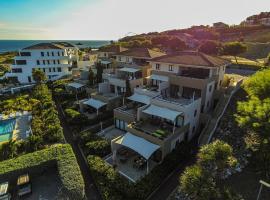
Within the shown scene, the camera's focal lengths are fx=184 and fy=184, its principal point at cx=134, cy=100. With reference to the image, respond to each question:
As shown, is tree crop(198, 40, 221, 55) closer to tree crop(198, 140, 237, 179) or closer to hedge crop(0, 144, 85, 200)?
tree crop(198, 140, 237, 179)

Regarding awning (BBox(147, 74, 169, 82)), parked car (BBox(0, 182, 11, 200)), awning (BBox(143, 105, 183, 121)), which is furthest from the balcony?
parked car (BBox(0, 182, 11, 200))

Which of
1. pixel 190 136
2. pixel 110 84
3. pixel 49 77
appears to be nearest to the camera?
pixel 190 136

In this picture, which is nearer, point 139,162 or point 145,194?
point 145,194

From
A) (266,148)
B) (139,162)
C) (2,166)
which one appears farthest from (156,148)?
(2,166)

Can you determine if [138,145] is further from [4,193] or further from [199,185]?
[4,193]

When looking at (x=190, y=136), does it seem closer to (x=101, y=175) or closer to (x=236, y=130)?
(x=236, y=130)

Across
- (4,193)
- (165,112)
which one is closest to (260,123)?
(165,112)
